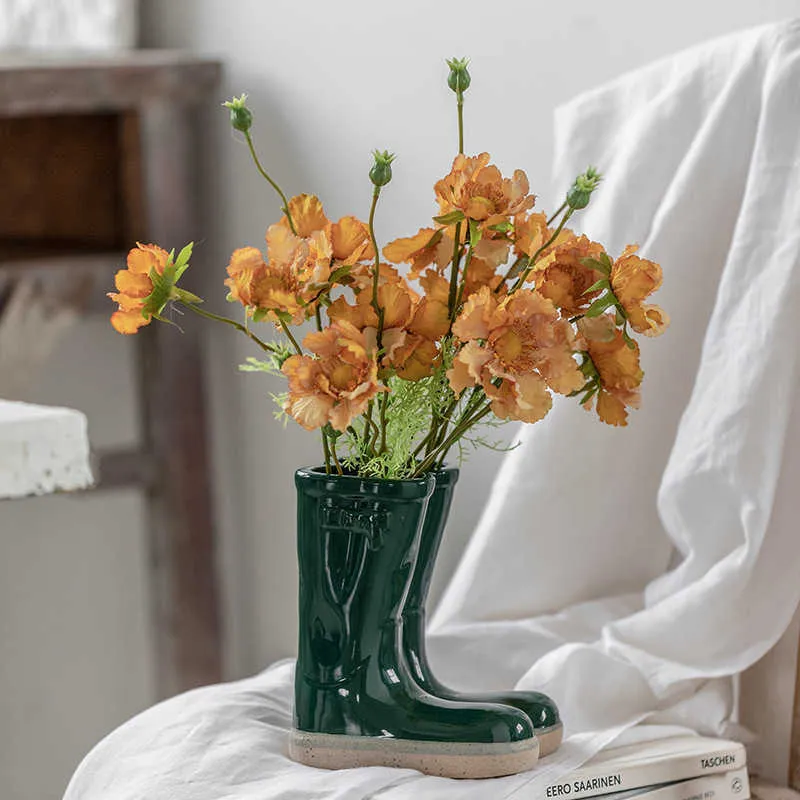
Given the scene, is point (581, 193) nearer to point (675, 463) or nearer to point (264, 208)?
point (675, 463)

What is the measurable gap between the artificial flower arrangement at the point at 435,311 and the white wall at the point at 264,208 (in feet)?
1.05

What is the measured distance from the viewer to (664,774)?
726 millimetres

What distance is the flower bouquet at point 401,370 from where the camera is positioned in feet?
2.00

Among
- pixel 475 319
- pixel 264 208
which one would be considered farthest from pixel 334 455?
pixel 264 208

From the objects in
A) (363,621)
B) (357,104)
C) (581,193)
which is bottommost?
(363,621)

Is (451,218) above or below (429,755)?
above

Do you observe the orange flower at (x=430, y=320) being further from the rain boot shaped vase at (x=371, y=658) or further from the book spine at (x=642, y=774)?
the book spine at (x=642, y=774)

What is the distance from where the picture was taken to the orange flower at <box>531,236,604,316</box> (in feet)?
2.12

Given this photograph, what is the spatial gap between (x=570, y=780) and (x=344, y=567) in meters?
0.17

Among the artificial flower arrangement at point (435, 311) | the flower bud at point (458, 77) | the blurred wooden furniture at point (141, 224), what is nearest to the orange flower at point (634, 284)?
the artificial flower arrangement at point (435, 311)

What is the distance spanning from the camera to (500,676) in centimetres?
87

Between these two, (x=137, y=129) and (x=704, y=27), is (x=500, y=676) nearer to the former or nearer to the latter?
(x=704, y=27)

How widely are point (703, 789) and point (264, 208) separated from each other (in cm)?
99

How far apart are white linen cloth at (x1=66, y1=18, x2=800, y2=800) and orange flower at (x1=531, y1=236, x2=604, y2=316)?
0.67 feet
